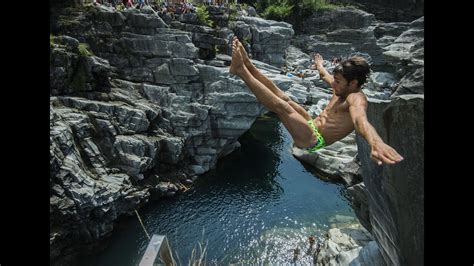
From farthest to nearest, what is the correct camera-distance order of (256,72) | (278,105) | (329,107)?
(256,72) < (329,107) < (278,105)

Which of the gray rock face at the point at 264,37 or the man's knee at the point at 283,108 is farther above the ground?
the gray rock face at the point at 264,37

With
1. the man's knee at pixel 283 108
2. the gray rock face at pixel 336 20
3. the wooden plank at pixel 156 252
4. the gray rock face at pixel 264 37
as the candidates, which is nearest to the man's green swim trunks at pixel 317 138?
the man's knee at pixel 283 108

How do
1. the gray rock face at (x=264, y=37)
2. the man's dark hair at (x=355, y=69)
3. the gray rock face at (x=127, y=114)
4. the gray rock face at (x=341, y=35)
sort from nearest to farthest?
the man's dark hair at (x=355, y=69) < the gray rock face at (x=127, y=114) < the gray rock face at (x=264, y=37) < the gray rock face at (x=341, y=35)

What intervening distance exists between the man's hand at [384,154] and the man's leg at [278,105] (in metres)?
1.81

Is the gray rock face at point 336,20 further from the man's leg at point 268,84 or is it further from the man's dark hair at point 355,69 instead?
the man's dark hair at point 355,69

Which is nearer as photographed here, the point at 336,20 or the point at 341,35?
the point at 341,35

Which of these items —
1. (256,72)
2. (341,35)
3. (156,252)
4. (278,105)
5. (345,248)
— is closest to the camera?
(156,252)

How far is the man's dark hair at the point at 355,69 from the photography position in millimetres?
4766

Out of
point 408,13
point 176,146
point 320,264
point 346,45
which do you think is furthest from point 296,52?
point 320,264

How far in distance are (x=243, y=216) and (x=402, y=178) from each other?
15.8 m

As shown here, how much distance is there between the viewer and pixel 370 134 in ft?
11.9

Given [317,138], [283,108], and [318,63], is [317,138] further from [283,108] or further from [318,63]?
[318,63]

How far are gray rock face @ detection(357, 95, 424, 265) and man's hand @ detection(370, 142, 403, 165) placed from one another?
187 cm

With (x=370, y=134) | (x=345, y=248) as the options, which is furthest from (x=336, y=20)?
(x=370, y=134)
